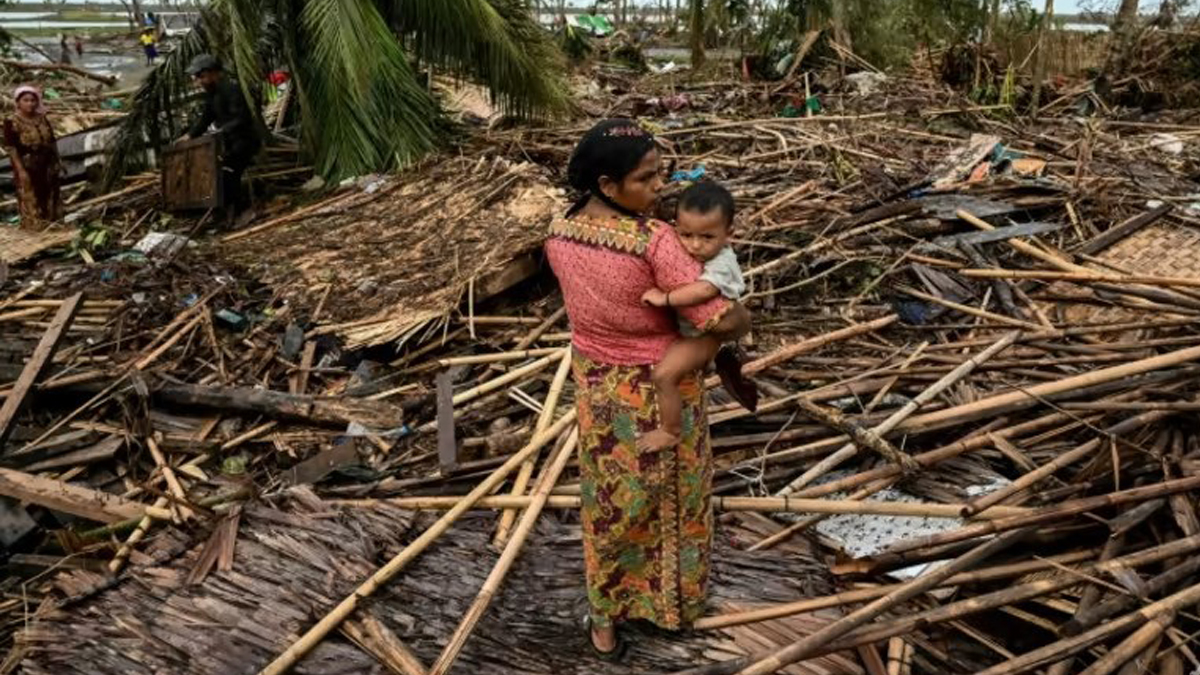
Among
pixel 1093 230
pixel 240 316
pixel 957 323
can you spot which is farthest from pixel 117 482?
pixel 1093 230

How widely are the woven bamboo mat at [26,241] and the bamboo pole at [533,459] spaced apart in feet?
15.6

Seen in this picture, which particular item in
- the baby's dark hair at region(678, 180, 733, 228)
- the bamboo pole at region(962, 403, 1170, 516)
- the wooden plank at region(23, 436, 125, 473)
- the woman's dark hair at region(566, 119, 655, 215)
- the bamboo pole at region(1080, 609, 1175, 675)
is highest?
the woman's dark hair at region(566, 119, 655, 215)

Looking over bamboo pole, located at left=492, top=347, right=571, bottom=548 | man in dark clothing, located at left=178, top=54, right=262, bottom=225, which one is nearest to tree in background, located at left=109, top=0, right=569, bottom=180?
man in dark clothing, located at left=178, top=54, right=262, bottom=225

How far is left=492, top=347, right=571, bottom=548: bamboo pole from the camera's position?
10.4 feet

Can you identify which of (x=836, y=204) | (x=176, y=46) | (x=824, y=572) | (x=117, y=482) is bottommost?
(x=117, y=482)

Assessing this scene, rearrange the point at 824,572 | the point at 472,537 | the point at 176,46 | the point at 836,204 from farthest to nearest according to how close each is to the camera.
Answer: the point at 176,46, the point at 836,204, the point at 472,537, the point at 824,572

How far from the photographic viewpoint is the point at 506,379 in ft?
13.8

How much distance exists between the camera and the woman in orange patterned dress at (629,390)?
6.97 ft

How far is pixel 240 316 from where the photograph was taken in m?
5.30

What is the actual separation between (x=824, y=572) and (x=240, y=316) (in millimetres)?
3823

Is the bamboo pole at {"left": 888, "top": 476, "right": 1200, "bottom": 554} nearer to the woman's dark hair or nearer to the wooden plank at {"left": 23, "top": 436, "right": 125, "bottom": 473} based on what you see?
the woman's dark hair

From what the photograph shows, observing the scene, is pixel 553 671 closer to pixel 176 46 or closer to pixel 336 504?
pixel 336 504

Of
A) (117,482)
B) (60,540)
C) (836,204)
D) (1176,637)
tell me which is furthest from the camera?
(836,204)

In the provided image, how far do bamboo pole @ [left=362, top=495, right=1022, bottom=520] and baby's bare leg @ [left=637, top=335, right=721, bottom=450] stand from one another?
80 centimetres
